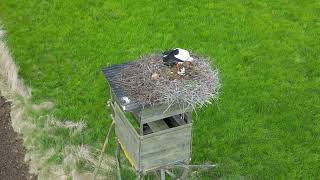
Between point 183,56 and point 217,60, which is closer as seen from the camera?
point 183,56

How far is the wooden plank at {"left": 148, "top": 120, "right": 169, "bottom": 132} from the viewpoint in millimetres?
7750

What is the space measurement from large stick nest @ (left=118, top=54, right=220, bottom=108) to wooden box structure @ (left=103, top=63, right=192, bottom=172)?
0.14 metres

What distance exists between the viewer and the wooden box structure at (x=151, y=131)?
7.20 metres

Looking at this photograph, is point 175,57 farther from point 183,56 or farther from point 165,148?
point 165,148

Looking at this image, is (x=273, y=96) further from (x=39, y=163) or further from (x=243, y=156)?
(x=39, y=163)

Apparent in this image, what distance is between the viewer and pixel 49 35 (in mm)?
12906

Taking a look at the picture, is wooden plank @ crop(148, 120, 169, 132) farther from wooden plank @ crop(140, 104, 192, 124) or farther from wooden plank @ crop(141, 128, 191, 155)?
wooden plank @ crop(140, 104, 192, 124)

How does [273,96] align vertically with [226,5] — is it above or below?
below

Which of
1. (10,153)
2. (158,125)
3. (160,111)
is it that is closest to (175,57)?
(160,111)

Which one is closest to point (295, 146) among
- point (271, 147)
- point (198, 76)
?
point (271, 147)

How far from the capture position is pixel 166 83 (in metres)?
7.12

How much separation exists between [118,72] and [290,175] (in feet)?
12.8

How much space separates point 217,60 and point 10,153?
5003mm

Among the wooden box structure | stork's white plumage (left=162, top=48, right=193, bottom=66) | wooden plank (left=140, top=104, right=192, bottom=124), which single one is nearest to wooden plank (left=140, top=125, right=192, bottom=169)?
the wooden box structure
